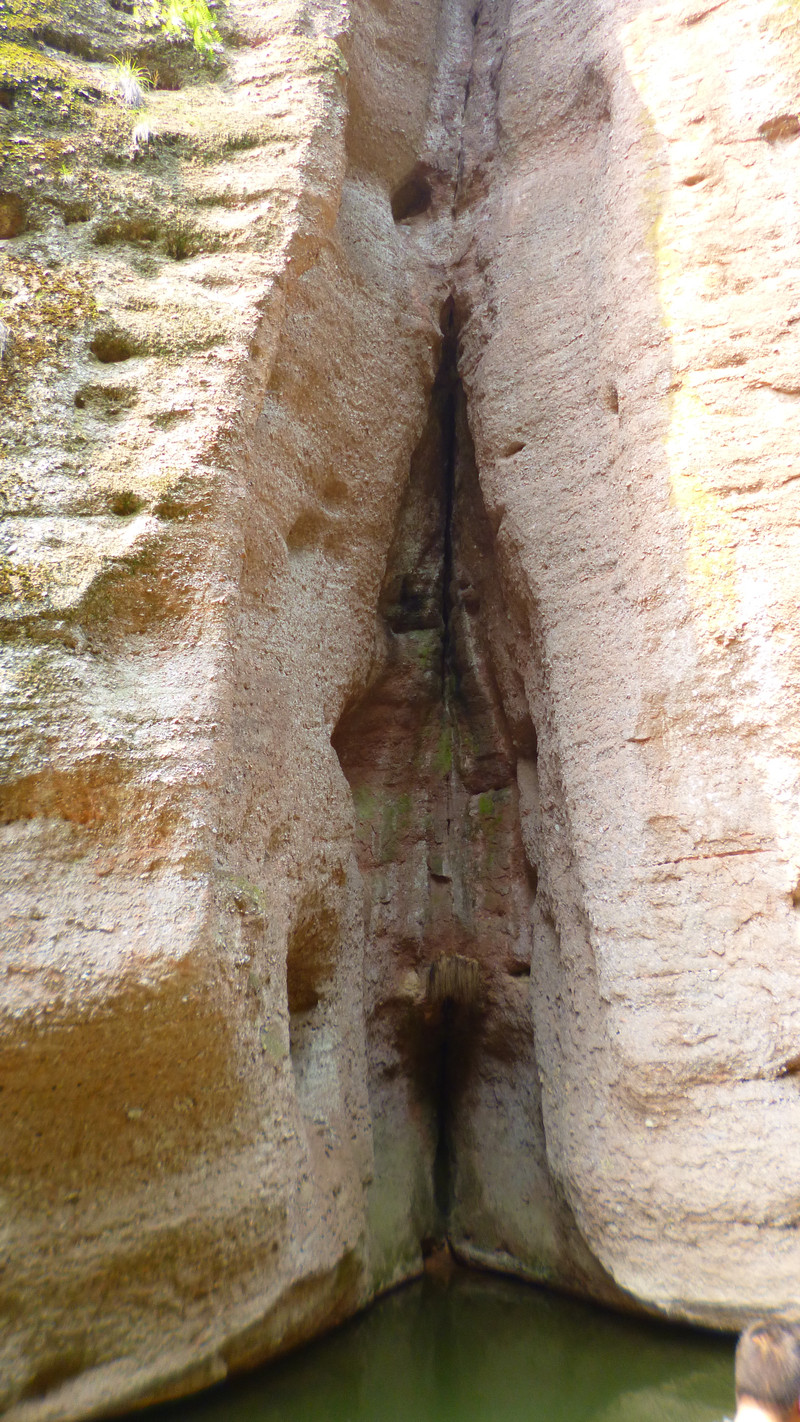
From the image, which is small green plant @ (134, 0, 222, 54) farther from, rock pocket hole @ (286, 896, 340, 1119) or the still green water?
the still green water

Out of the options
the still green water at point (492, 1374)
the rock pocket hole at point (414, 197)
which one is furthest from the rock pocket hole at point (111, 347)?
the still green water at point (492, 1374)

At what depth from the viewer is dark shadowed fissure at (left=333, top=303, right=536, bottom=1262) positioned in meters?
3.71

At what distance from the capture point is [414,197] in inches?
195

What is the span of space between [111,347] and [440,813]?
2373mm

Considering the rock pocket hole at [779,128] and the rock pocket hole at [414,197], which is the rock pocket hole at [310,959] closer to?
the rock pocket hole at [779,128]

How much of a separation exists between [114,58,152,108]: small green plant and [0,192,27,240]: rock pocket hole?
683 mm

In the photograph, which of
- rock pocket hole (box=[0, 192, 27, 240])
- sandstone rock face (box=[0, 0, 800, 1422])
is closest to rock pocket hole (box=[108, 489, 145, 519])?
sandstone rock face (box=[0, 0, 800, 1422])

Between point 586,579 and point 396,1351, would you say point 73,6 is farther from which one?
point 396,1351

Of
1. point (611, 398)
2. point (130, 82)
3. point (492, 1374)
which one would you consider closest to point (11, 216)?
point (130, 82)

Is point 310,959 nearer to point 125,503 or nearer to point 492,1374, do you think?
point 492,1374

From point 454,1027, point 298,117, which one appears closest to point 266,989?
point 454,1027

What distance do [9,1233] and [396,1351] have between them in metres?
1.36

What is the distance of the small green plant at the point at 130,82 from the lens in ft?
11.2

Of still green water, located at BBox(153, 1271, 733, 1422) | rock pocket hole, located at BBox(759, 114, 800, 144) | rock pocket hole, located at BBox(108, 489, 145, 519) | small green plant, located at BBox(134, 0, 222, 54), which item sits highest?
small green plant, located at BBox(134, 0, 222, 54)
